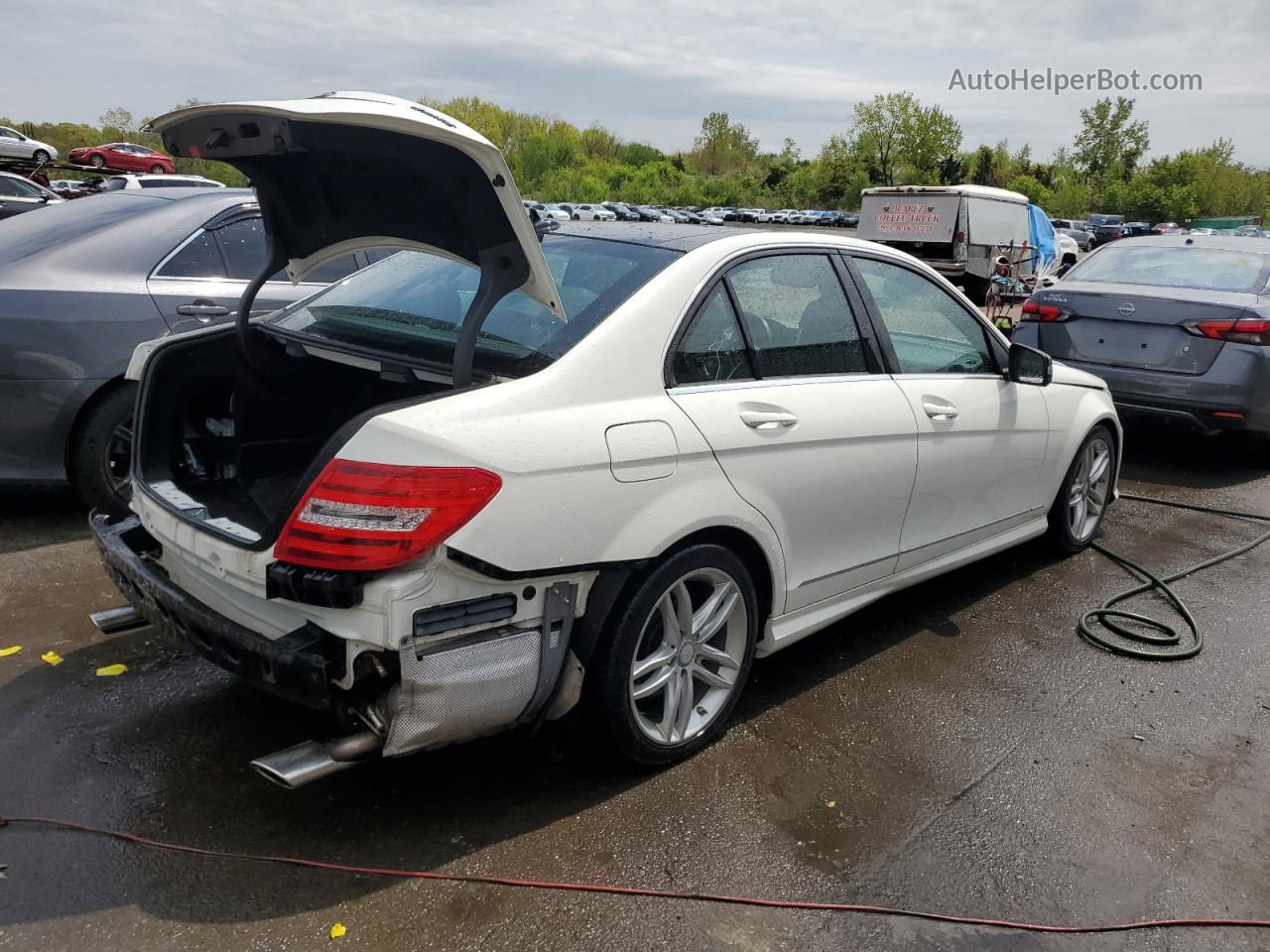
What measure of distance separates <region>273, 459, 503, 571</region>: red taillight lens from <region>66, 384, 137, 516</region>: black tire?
2.70m

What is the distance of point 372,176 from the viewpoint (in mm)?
2777

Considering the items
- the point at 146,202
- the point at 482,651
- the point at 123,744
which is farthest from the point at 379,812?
the point at 146,202

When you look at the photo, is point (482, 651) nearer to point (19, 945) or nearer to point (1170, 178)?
point (19, 945)

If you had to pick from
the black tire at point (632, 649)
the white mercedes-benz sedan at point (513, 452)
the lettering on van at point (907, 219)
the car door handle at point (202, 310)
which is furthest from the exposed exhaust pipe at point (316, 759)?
the lettering on van at point (907, 219)

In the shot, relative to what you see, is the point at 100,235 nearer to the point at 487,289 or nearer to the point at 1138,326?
the point at 487,289

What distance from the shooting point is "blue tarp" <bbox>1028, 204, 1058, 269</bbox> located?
70.0 ft

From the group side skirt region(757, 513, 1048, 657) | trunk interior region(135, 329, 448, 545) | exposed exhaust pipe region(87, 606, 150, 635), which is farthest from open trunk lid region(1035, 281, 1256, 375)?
exposed exhaust pipe region(87, 606, 150, 635)

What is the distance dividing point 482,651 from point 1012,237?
20901 millimetres

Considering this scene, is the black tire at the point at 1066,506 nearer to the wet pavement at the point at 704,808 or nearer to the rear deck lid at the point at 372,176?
the wet pavement at the point at 704,808

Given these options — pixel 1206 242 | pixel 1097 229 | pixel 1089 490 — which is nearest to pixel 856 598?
pixel 1089 490

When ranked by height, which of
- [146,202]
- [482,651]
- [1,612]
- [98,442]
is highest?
[146,202]

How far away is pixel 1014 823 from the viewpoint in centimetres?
293

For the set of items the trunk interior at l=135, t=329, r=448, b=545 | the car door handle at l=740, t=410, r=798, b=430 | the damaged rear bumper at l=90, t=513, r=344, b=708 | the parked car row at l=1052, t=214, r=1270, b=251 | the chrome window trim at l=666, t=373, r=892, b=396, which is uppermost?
the chrome window trim at l=666, t=373, r=892, b=396

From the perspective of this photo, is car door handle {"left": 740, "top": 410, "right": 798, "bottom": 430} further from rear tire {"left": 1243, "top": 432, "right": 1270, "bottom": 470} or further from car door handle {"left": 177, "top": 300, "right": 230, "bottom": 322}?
rear tire {"left": 1243, "top": 432, "right": 1270, "bottom": 470}
